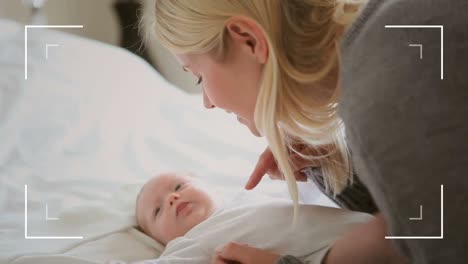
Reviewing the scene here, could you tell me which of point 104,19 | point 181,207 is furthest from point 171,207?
point 104,19

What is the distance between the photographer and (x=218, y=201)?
3.49 feet

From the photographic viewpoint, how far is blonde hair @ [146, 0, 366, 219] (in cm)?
Result: 77

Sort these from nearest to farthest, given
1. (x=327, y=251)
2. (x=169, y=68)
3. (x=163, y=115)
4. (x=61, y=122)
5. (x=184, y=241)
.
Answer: (x=327, y=251), (x=184, y=241), (x=61, y=122), (x=163, y=115), (x=169, y=68)

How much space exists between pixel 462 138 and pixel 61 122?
101 centimetres

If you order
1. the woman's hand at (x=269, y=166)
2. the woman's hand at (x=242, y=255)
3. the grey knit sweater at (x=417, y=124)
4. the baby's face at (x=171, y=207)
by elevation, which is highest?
the grey knit sweater at (x=417, y=124)

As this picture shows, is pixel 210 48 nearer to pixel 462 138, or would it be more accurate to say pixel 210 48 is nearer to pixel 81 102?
pixel 462 138

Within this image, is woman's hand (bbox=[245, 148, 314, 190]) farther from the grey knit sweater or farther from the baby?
the grey knit sweater

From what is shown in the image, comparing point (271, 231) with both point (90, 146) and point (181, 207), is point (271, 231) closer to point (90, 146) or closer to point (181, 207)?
point (181, 207)

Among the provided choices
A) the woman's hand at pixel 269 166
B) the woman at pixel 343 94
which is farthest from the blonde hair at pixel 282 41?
the woman's hand at pixel 269 166

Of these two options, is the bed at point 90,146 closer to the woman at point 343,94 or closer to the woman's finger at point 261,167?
the woman's finger at point 261,167

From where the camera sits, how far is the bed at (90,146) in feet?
3.20

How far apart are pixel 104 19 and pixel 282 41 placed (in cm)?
104

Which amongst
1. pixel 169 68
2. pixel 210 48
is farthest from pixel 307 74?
pixel 169 68

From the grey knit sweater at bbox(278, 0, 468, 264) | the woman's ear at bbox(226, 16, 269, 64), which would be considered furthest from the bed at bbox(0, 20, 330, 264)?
the grey knit sweater at bbox(278, 0, 468, 264)
